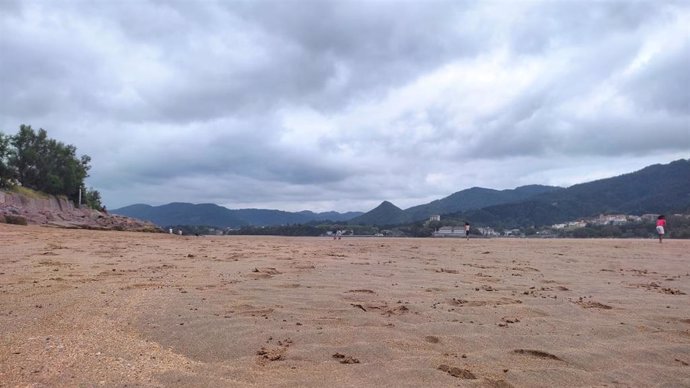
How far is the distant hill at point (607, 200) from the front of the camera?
168 ft

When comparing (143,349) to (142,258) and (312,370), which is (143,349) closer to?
(312,370)

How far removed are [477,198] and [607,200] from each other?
33.8 meters

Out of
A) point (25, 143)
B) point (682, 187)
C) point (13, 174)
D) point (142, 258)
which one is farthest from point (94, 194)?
point (682, 187)

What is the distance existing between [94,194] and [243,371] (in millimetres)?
Result: 59410

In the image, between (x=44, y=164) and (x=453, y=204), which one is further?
(x=453, y=204)

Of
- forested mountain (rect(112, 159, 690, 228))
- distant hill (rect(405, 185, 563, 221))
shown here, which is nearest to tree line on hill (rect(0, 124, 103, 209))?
forested mountain (rect(112, 159, 690, 228))

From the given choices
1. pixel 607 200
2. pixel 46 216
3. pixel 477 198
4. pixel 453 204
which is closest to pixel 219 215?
pixel 453 204

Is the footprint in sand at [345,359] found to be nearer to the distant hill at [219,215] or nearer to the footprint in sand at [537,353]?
the footprint in sand at [537,353]

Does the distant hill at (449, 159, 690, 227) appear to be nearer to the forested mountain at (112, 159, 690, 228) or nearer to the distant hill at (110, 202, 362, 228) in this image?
the forested mountain at (112, 159, 690, 228)

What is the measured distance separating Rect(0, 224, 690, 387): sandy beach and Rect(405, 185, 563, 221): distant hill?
67.5m

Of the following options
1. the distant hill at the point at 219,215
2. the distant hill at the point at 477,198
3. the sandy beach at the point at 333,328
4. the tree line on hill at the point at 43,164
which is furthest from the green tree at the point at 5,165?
the distant hill at the point at 477,198

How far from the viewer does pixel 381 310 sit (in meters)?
5.77

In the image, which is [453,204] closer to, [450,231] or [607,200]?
[607,200]

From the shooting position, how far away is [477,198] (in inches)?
3629
